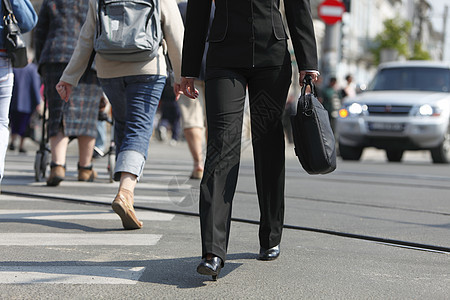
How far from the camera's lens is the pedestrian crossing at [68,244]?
3631 mm

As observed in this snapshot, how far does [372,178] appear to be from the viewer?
952 centimetres

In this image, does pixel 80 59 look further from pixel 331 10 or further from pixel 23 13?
pixel 331 10

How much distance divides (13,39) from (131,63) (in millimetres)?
751

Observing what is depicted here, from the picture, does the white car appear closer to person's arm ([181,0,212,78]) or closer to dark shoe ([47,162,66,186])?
dark shoe ([47,162,66,186])

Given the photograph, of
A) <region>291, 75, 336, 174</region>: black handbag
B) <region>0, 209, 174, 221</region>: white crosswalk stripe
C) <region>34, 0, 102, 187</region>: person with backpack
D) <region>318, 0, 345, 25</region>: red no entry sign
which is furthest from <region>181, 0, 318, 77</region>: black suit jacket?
<region>318, 0, 345, 25</region>: red no entry sign

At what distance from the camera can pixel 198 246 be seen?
176 inches

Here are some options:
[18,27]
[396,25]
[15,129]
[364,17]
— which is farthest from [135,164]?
[364,17]

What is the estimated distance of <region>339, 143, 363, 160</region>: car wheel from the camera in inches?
546

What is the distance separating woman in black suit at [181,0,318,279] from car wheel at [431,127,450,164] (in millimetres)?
9776

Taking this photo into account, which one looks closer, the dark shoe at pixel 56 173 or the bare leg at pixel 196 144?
the dark shoe at pixel 56 173

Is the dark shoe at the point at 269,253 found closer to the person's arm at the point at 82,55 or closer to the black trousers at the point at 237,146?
the black trousers at the point at 237,146

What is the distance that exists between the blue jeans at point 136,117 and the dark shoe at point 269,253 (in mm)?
1214

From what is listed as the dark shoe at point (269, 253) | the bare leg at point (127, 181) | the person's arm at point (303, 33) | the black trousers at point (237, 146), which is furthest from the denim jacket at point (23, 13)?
the dark shoe at point (269, 253)

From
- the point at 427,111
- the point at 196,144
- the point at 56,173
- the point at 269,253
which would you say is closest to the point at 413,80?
the point at 427,111
